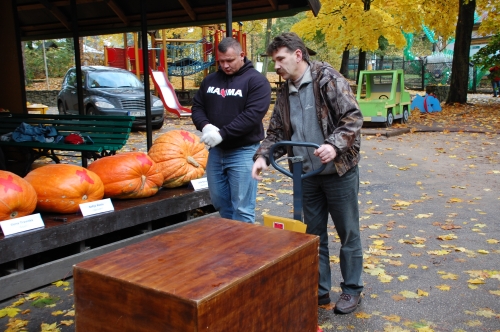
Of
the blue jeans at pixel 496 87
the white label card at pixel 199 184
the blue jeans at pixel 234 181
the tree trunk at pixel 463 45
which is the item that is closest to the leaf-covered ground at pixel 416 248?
the blue jeans at pixel 234 181

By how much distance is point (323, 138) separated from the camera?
3461mm

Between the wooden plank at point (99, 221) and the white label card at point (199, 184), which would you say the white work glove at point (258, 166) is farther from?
the white label card at point (199, 184)

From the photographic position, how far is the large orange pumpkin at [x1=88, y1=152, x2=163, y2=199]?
4.85m

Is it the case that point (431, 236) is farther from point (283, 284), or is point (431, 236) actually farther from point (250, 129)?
point (283, 284)

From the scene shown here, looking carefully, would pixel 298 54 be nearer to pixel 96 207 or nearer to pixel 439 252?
pixel 96 207

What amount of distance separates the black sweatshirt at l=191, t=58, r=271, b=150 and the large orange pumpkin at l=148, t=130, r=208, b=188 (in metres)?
1.07

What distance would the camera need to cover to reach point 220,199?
177 inches

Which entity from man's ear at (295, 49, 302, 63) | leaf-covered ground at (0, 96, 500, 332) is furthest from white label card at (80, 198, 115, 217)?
man's ear at (295, 49, 302, 63)

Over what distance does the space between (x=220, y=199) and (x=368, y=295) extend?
1.42 m

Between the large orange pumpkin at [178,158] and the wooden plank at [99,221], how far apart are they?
0.14 metres

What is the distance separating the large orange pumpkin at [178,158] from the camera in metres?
5.36

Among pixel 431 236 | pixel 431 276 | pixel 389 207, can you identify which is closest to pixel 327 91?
pixel 431 276

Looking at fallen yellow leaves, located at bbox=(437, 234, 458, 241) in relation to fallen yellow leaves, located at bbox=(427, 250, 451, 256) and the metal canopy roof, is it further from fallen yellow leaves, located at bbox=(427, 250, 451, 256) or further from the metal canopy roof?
the metal canopy roof

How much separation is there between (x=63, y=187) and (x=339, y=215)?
7.58 feet
